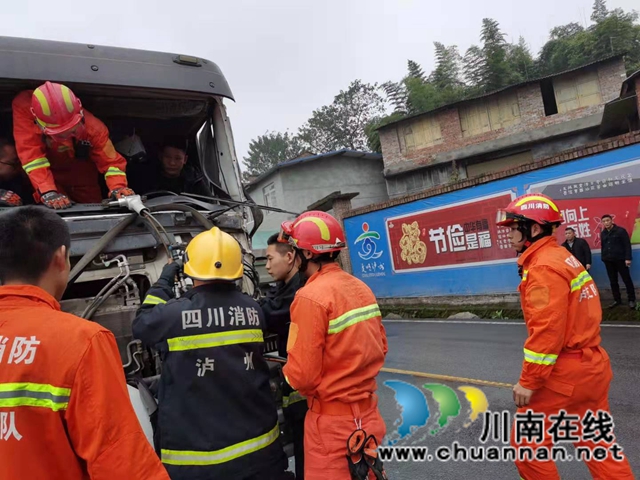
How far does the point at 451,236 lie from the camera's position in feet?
34.6

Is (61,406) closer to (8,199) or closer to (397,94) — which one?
(8,199)

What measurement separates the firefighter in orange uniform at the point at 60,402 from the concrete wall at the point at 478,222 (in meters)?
8.39

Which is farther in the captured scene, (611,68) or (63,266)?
(611,68)

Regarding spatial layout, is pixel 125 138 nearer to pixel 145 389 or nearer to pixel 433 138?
pixel 145 389

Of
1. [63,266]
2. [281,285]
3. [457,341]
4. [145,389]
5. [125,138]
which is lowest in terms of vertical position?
[457,341]

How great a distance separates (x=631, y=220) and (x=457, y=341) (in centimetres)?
353

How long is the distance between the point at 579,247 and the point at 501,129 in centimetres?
1586

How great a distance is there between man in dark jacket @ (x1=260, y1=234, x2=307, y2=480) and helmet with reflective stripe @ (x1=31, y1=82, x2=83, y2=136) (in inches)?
66.4

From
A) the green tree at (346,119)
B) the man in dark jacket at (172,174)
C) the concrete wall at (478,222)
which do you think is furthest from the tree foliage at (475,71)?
the man in dark jacket at (172,174)

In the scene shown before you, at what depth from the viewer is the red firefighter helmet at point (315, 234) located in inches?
93.3

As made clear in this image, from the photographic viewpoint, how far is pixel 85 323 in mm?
1379

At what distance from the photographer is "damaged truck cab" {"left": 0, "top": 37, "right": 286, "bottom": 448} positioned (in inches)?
111

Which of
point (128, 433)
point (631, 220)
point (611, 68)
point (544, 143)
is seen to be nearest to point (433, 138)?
point (544, 143)

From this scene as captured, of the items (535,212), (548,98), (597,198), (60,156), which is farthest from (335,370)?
(548,98)
